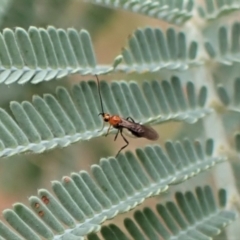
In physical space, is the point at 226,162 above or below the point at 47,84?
below

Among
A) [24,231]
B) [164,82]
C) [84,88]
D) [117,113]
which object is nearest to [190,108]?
[164,82]

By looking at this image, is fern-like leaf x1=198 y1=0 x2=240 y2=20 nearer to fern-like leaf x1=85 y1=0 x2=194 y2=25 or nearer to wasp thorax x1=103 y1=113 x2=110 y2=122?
fern-like leaf x1=85 y1=0 x2=194 y2=25

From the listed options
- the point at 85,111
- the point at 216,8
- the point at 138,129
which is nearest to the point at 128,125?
the point at 138,129

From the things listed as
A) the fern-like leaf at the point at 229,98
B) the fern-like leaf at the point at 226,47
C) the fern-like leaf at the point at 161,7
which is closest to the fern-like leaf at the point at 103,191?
the fern-like leaf at the point at 229,98

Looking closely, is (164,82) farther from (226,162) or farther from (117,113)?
(226,162)

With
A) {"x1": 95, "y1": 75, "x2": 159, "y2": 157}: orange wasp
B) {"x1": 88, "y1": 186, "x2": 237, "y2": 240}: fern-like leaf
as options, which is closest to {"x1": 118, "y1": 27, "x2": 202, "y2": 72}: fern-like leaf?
{"x1": 95, "y1": 75, "x2": 159, "y2": 157}: orange wasp
